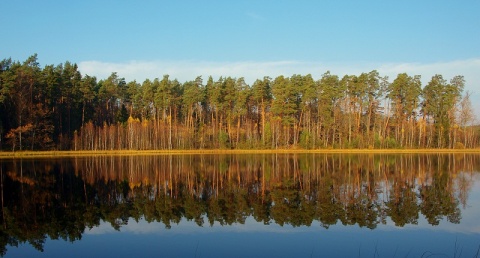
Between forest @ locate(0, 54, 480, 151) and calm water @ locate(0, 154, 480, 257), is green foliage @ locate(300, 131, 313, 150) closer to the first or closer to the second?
forest @ locate(0, 54, 480, 151)

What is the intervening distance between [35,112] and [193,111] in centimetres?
2970

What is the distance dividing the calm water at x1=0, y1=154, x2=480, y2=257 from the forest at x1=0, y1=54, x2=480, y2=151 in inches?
1690

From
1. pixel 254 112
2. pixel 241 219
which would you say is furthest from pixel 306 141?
pixel 241 219

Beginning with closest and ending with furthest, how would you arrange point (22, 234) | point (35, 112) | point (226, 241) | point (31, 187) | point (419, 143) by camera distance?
point (226, 241) < point (22, 234) < point (31, 187) < point (35, 112) < point (419, 143)


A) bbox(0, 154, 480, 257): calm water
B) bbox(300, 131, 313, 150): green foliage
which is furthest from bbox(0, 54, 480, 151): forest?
bbox(0, 154, 480, 257): calm water

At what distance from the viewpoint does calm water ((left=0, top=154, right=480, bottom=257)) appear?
32.6ft

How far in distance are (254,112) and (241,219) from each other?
6921 centimetres

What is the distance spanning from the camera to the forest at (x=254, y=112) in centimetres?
6253

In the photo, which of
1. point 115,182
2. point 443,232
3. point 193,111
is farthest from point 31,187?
point 193,111

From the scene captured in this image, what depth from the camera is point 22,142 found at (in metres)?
55.1

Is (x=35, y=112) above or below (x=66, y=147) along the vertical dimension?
above

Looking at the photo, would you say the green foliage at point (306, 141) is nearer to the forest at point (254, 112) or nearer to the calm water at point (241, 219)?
the forest at point (254, 112)

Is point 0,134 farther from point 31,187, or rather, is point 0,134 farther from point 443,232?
point 443,232

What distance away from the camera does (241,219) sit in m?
13.0
